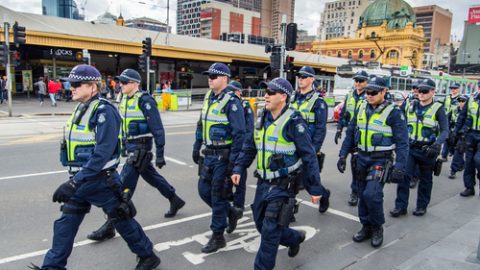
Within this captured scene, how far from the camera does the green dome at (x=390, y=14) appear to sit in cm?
8975

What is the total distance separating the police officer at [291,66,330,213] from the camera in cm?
590

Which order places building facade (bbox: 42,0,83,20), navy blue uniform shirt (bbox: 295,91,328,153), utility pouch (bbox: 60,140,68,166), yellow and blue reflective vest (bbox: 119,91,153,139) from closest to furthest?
utility pouch (bbox: 60,140,68,166), yellow and blue reflective vest (bbox: 119,91,153,139), navy blue uniform shirt (bbox: 295,91,328,153), building facade (bbox: 42,0,83,20)

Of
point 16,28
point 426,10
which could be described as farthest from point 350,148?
point 426,10

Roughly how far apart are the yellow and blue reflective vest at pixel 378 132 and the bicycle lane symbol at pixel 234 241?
1368mm

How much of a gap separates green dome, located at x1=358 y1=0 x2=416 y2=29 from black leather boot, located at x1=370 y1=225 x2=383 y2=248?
306 ft

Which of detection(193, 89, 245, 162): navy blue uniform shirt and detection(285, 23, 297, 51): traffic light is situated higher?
detection(285, 23, 297, 51): traffic light

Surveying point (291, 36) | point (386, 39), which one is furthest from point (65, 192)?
point (386, 39)

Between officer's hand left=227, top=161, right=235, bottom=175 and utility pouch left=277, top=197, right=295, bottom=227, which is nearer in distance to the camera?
utility pouch left=277, top=197, right=295, bottom=227

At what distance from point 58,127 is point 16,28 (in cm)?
544

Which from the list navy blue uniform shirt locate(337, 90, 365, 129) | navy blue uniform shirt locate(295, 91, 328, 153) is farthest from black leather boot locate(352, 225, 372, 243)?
navy blue uniform shirt locate(337, 90, 365, 129)

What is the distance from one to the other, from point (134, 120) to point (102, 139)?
4.99 ft

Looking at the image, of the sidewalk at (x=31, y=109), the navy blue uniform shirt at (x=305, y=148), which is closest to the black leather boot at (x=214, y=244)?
the navy blue uniform shirt at (x=305, y=148)

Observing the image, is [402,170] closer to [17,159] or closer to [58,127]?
[17,159]

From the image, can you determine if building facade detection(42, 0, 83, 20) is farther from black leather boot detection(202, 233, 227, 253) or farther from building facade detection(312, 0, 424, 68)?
black leather boot detection(202, 233, 227, 253)
